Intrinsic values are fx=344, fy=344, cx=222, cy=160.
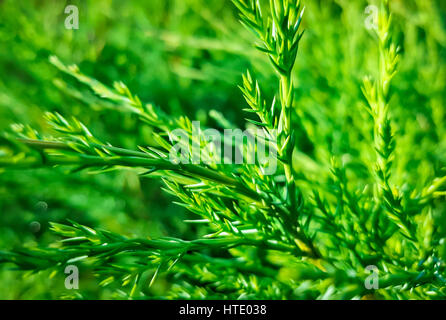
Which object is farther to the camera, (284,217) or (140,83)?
(140,83)

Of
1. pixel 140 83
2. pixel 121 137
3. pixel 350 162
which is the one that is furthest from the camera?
pixel 140 83

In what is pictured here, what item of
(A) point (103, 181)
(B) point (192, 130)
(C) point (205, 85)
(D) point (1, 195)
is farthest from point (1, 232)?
(B) point (192, 130)

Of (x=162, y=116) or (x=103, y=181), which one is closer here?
(x=162, y=116)

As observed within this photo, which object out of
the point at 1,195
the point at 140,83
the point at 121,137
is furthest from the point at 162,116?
the point at 1,195

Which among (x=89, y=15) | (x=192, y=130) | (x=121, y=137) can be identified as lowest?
(x=192, y=130)

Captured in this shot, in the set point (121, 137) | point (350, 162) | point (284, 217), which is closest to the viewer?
point (284, 217)

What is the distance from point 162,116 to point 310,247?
0.20 m

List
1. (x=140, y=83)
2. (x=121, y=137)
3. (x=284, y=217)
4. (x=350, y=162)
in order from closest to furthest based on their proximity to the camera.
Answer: (x=284, y=217)
(x=350, y=162)
(x=121, y=137)
(x=140, y=83)

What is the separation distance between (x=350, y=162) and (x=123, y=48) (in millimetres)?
577

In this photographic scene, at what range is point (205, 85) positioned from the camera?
2.51 feet

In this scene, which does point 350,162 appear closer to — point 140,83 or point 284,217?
point 284,217

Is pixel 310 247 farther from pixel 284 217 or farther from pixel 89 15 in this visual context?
pixel 89 15
